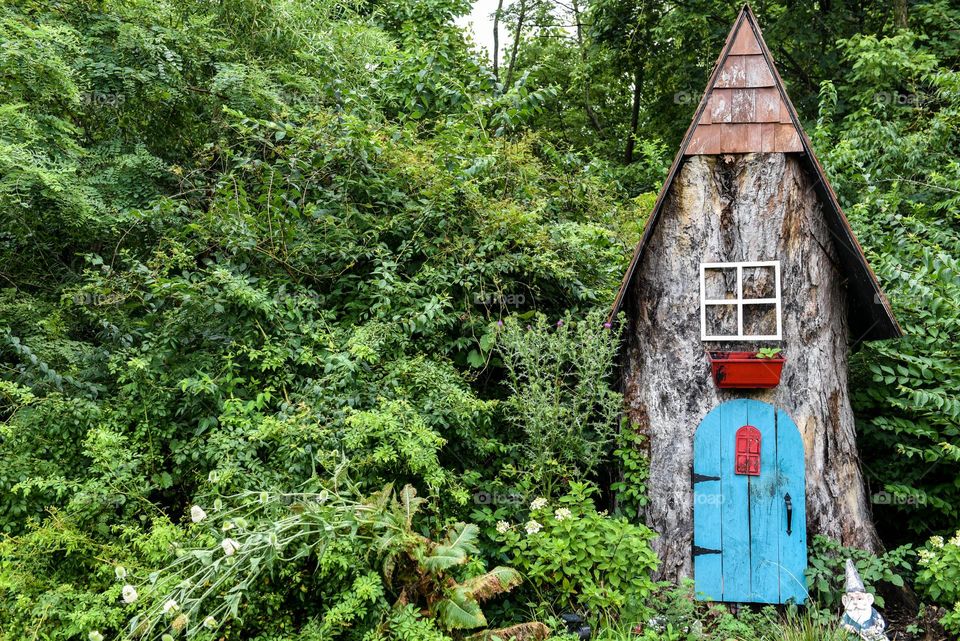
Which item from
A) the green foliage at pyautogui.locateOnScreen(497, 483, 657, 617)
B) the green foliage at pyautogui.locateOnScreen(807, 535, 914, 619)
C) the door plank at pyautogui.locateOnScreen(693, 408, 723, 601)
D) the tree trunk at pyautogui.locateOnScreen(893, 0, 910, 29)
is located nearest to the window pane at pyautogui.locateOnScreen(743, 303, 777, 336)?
the door plank at pyautogui.locateOnScreen(693, 408, 723, 601)

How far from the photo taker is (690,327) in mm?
4996

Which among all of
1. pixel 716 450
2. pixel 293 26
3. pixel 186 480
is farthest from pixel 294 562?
pixel 293 26

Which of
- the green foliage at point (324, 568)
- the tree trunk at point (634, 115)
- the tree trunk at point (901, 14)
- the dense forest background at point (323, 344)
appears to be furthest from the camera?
the tree trunk at point (634, 115)

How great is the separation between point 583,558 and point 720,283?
2.27 m

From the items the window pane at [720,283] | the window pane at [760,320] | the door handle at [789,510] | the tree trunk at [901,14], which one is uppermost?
the tree trunk at [901,14]

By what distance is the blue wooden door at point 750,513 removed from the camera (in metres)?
4.66

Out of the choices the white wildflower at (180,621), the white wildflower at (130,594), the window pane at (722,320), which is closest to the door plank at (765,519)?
the window pane at (722,320)

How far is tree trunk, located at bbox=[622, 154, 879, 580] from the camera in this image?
15.9 ft

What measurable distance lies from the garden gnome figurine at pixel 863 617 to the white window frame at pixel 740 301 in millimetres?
1801

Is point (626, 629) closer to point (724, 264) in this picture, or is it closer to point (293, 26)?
point (724, 264)

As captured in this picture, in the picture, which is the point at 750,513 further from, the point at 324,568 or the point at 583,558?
the point at 324,568

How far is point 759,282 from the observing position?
486 cm

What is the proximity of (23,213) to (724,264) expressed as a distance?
18.5ft

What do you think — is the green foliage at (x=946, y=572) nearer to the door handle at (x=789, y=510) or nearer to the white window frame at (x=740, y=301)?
the door handle at (x=789, y=510)
